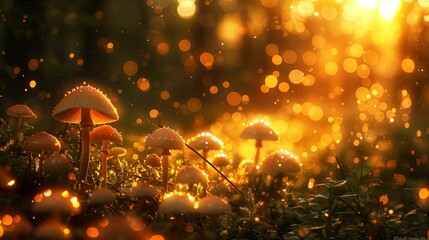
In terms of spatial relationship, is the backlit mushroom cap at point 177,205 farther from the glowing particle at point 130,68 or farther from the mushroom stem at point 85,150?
the glowing particle at point 130,68

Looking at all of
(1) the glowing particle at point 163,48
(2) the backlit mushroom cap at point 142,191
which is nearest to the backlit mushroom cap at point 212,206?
A: (2) the backlit mushroom cap at point 142,191

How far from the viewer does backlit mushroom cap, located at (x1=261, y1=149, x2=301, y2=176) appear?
3.03 m

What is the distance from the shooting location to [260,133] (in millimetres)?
3654

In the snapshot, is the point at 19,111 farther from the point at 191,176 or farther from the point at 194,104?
the point at 194,104

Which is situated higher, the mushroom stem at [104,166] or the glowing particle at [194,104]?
the glowing particle at [194,104]

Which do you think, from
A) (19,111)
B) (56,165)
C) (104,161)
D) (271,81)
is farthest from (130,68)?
(56,165)

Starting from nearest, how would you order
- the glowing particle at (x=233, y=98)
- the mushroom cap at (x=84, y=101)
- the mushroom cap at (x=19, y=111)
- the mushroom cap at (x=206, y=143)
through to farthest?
the mushroom cap at (x=84, y=101) → the mushroom cap at (x=19, y=111) → the mushroom cap at (x=206, y=143) → the glowing particle at (x=233, y=98)

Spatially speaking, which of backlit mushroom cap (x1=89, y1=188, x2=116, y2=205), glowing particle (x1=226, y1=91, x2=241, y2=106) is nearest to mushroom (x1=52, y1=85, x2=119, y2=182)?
backlit mushroom cap (x1=89, y1=188, x2=116, y2=205)

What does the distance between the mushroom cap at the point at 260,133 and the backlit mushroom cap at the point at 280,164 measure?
0.53 meters

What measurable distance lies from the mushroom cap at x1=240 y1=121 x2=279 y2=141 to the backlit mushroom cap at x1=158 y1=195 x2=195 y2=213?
1239 millimetres

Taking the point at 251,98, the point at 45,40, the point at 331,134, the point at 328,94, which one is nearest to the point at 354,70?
the point at 328,94

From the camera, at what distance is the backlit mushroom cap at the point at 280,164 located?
3033mm

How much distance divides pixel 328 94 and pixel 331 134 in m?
4.69

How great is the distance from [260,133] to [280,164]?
0.64 meters
